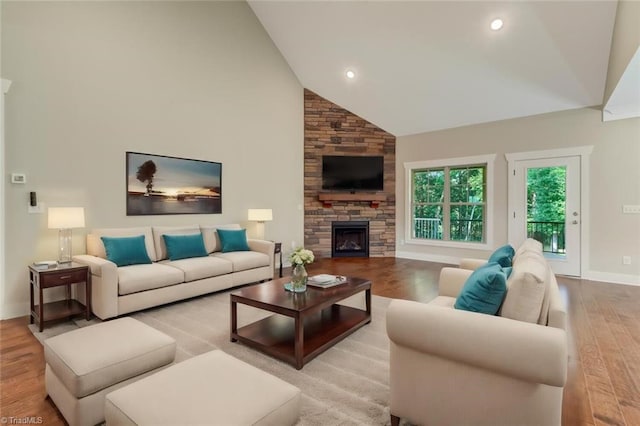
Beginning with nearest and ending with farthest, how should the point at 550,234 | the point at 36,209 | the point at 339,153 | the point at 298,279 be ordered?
the point at 298,279 < the point at 36,209 < the point at 550,234 < the point at 339,153

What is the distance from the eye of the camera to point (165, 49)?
450 centimetres

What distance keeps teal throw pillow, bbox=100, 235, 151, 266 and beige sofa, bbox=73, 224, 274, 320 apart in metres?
0.09

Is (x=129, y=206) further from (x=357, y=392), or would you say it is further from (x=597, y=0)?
(x=597, y=0)

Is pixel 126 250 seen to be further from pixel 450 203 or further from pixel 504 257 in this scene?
pixel 450 203

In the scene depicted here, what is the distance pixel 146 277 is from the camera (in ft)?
10.9

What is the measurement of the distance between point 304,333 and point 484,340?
1604 mm

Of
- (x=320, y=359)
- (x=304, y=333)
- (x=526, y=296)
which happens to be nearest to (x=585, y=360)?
(x=526, y=296)

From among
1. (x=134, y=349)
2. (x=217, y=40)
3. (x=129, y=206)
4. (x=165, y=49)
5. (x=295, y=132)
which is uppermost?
(x=217, y=40)

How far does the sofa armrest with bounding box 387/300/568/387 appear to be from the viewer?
49.3 inches

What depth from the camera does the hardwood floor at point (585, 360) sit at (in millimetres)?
1826

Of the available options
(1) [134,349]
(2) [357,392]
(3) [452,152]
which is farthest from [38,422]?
(3) [452,152]

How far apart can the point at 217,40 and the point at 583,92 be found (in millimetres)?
5649

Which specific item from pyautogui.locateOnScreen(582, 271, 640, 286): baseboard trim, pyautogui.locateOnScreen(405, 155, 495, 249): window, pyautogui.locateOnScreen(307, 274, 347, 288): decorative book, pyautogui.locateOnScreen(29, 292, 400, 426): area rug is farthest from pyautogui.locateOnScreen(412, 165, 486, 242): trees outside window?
pyautogui.locateOnScreen(307, 274, 347, 288): decorative book

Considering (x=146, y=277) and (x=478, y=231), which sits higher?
(x=478, y=231)
